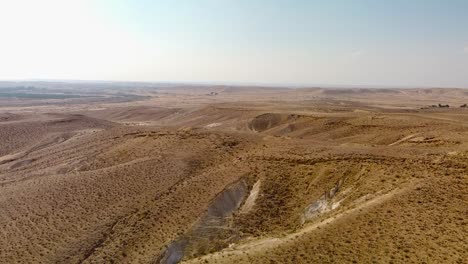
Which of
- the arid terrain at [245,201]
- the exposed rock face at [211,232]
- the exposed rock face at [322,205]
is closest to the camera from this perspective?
the arid terrain at [245,201]

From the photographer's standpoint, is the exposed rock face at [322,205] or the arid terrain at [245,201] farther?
the exposed rock face at [322,205]

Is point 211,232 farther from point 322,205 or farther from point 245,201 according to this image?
point 322,205

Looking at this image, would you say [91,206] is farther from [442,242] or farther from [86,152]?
[442,242]

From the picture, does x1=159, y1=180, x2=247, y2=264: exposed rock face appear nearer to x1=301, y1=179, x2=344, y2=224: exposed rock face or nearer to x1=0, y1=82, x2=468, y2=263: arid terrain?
x1=0, y1=82, x2=468, y2=263: arid terrain

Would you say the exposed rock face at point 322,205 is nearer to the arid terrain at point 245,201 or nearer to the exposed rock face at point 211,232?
the arid terrain at point 245,201

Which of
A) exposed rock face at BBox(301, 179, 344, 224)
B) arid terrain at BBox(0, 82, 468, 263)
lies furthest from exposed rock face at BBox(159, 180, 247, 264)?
exposed rock face at BBox(301, 179, 344, 224)

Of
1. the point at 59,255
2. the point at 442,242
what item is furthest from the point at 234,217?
the point at 442,242

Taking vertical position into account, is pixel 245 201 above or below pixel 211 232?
above

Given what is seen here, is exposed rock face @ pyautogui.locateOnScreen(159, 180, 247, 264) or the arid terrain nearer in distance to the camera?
the arid terrain

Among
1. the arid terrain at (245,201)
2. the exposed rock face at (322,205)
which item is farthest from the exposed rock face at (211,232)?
the exposed rock face at (322,205)

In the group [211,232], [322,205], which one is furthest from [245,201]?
[322,205]

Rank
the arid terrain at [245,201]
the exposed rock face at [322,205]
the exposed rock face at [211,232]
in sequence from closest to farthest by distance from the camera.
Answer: the arid terrain at [245,201], the exposed rock face at [211,232], the exposed rock face at [322,205]

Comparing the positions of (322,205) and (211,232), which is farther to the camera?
(322,205)
